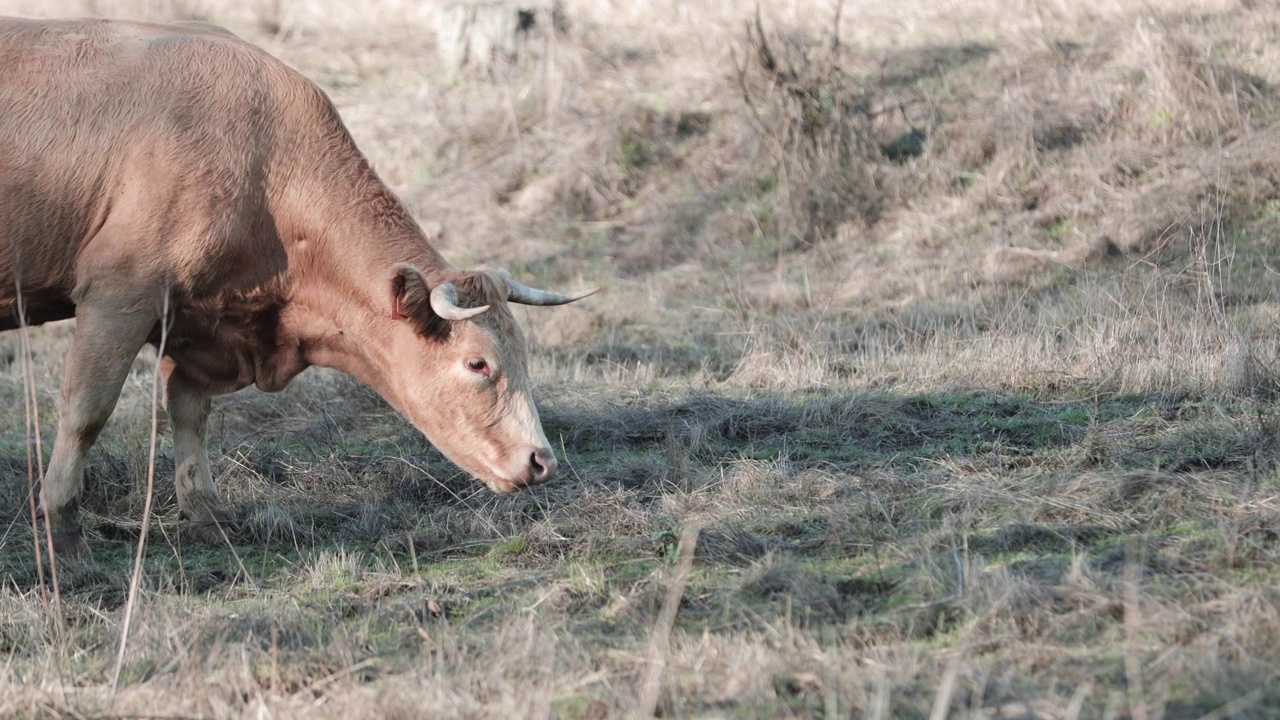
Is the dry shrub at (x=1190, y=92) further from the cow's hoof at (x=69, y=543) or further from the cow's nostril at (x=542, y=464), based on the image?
the cow's hoof at (x=69, y=543)

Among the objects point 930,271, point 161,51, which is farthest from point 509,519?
point 930,271

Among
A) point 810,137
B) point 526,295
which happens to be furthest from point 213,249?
point 810,137

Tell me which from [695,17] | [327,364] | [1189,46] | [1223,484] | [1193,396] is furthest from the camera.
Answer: [695,17]

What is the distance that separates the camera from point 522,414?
6355 mm

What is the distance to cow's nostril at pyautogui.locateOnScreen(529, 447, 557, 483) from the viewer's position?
246 inches

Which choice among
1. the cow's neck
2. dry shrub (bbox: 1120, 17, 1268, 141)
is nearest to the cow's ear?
the cow's neck

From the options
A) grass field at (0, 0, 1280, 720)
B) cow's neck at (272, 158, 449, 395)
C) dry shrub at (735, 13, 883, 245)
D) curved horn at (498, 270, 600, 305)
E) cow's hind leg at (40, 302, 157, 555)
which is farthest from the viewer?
dry shrub at (735, 13, 883, 245)

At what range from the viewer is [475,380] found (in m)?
6.30

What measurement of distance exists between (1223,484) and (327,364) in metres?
4.30

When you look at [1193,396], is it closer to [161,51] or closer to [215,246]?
[215,246]

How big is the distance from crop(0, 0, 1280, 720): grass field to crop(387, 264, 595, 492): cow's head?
0.30 m

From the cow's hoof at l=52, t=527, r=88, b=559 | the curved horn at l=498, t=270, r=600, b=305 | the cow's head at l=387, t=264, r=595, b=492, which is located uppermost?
the curved horn at l=498, t=270, r=600, b=305

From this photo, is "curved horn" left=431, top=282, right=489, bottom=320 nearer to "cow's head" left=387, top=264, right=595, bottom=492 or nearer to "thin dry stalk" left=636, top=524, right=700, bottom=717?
"cow's head" left=387, top=264, right=595, bottom=492

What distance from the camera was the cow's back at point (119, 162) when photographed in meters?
6.16
